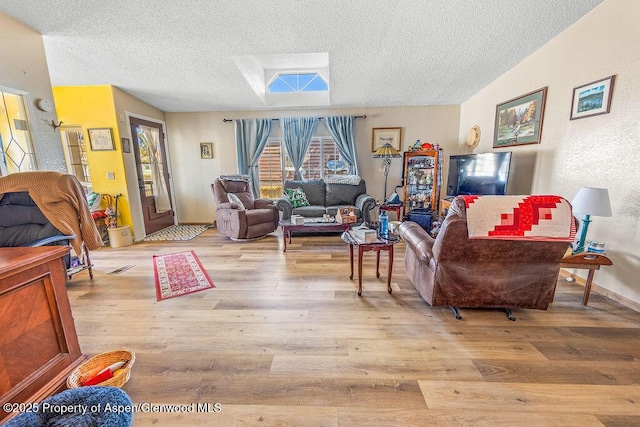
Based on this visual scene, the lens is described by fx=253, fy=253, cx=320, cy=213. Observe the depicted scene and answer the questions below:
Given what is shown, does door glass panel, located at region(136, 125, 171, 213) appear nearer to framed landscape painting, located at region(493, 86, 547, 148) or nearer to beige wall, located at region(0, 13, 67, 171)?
beige wall, located at region(0, 13, 67, 171)

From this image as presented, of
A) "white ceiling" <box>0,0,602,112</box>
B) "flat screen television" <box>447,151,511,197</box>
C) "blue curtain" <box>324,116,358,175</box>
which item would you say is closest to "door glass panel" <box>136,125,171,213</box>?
"white ceiling" <box>0,0,602,112</box>

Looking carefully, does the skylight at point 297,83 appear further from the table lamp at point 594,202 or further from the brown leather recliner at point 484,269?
the table lamp at point 594,202

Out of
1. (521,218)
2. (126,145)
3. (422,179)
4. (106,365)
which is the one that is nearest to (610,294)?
(521,218)

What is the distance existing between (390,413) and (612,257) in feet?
7.91

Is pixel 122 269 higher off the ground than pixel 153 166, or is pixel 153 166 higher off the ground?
pixel 153 166

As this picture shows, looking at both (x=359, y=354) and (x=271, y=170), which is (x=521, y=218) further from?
(x=271, y=170)

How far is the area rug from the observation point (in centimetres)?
242

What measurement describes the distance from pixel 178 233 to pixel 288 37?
11.9 ft

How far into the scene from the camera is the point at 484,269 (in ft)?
6.00

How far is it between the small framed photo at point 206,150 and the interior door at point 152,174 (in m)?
0.69

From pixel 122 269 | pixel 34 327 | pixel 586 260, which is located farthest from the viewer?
pixel 122 269

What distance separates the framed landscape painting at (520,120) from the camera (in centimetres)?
285

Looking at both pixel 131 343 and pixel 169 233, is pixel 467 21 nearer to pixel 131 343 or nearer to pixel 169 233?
pixel 131 343

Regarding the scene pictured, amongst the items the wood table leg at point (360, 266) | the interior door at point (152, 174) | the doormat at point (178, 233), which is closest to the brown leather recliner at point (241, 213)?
the doormat at point (178, 233)
